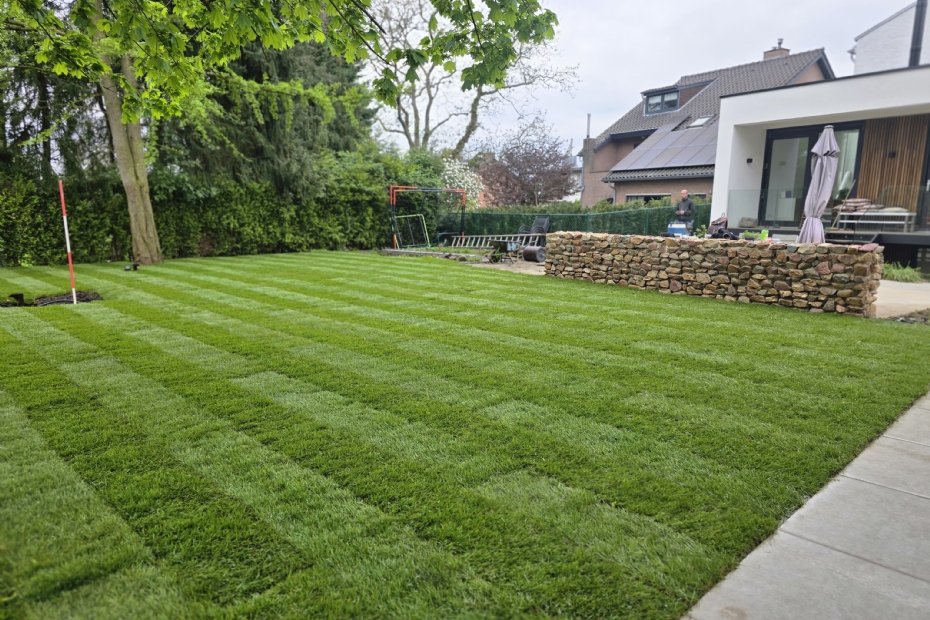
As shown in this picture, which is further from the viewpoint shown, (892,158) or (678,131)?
(678,131)

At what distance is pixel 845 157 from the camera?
14.8 meters

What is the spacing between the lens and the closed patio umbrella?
988 cm

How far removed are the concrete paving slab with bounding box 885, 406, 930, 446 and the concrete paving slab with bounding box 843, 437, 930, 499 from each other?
0.29ft

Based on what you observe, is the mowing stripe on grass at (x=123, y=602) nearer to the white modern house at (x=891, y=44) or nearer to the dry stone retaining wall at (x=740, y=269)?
the dry stone retaining wall at (x=740, y=269)

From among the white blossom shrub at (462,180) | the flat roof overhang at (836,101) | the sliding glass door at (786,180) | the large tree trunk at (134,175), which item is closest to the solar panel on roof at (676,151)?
the sliding glass door at (786,180)

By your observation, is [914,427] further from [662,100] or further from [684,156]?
[662,100]

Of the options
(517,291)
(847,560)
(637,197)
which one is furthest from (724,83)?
(847,560)

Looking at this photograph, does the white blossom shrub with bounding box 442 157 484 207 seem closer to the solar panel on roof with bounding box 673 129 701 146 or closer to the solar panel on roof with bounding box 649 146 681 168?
the solar panel on roof with bounding box 649 146 681 168

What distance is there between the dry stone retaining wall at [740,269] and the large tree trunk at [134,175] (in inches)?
382

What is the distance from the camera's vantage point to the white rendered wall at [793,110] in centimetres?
1284

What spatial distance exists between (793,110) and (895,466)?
47.0ft

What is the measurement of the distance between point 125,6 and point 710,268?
798 centimetres

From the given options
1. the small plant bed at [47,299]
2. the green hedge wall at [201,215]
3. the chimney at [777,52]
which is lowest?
the small plant bed at [47,299]

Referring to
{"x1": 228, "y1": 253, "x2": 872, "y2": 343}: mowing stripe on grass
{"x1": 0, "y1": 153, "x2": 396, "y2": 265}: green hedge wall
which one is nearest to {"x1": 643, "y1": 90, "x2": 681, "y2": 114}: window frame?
{"x1": 0, "y1": 153, "x2": 396, "y2": 265}: green hedge wall
